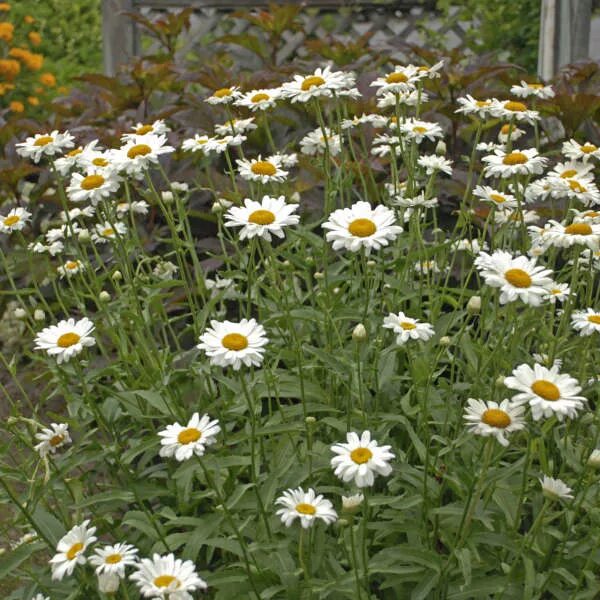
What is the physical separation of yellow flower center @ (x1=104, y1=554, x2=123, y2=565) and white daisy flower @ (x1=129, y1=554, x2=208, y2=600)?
0.08 metres

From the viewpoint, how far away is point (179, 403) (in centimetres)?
202

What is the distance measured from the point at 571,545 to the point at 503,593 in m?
0.20

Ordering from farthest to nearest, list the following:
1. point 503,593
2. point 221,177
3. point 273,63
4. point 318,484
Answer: point 273,63 → point 221,177 → point 318,484 → point 503,593

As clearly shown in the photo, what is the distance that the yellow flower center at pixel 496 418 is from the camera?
1.51m

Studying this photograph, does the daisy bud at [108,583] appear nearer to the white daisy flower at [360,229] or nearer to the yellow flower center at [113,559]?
the yellow flower center at [113,559]

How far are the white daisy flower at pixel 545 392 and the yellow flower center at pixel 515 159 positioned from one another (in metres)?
0.62

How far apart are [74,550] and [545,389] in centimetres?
79

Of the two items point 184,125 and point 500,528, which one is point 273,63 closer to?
point 184,125

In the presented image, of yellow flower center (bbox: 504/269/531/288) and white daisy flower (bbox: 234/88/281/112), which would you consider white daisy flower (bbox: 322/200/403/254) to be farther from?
white daisy flower (bbox: 234/88/281/112)

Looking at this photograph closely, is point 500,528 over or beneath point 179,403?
beneath

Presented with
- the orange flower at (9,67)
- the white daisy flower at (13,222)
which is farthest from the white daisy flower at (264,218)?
the orange flower at (9,67)

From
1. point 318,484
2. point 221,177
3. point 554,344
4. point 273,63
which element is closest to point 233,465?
point 318,484

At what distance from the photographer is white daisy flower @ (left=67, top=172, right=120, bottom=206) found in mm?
1912

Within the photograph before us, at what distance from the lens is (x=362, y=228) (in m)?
1.68
